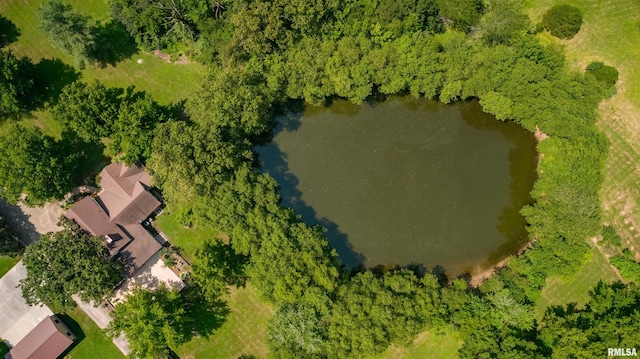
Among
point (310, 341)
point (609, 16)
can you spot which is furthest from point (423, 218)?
point (609, 16)

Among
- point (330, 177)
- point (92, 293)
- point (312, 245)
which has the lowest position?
point (92, 293)

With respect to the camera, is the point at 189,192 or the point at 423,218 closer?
the point at 189,192

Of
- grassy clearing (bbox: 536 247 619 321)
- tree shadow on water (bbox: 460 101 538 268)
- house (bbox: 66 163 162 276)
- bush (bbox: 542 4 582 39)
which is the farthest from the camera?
bush (bbox: 542 4 582 39)

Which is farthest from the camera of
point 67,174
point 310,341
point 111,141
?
point 111,141

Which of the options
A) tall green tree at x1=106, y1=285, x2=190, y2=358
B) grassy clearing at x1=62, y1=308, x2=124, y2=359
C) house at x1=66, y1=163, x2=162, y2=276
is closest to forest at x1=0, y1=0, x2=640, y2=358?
tall green tree at x1=106, y1=285, x2=190, y2=358

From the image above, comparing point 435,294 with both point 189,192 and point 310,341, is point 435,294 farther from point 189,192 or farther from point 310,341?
point 189,192

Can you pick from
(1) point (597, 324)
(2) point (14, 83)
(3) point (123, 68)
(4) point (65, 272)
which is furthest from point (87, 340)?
(1) point (597, 324)

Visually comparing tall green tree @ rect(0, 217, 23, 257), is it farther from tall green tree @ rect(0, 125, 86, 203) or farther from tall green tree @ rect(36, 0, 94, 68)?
tall green tree @ rect(36, 0, 94, 68)
